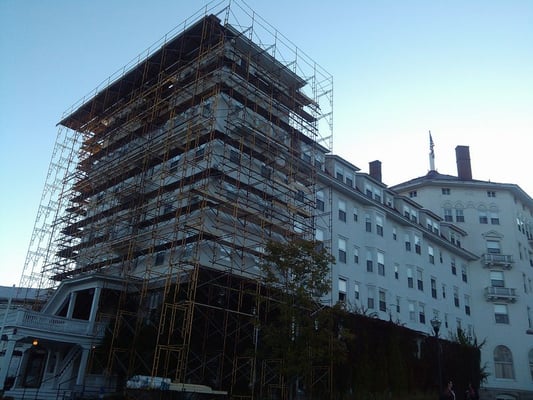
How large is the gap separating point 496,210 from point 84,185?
44241mm

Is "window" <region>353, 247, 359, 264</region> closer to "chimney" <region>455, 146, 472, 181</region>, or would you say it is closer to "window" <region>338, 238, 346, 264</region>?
A: "window" <region>338, 238, 346, 264</region>

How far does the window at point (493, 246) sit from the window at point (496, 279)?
234 cm

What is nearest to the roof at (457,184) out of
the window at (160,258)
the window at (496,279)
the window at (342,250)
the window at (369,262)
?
the window at (496,279)

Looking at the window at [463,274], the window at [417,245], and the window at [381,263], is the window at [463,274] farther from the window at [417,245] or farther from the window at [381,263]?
the window at [381,263]

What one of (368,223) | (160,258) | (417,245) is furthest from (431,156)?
(160,258)

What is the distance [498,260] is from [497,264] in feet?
1.57

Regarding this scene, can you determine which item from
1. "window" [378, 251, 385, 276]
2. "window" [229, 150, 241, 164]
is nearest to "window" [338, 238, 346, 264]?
"window" [378, 251, 385, 276]

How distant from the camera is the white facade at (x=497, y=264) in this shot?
53125 millimetres

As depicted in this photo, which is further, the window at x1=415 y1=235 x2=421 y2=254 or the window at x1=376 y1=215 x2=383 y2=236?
the window at x1=415 y1=235 x2=421 y2=254

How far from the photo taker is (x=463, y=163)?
202 feet

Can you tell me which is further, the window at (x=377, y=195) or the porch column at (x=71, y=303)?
the window at (x=377, y=195)

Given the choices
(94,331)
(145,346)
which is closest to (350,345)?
(145,346)

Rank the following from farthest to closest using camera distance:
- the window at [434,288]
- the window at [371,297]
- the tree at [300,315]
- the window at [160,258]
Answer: the window at [434,288] → the window at [371,297] → the window at [160,258] → the tree at [300,315]

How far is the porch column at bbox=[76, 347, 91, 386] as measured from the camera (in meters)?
27.4
